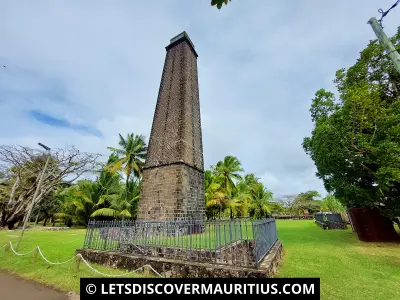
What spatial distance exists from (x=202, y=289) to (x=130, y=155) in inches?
830

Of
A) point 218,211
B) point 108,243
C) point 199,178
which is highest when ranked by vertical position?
point 199,178

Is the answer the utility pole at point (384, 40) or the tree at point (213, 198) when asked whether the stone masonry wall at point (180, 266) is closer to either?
the utility pole at point (384, 40)

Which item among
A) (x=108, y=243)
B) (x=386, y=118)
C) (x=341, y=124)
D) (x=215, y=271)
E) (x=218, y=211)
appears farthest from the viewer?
(x=218, y=211)

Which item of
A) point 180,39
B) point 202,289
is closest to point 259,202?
point 180,39

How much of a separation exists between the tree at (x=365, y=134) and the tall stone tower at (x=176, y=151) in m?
6.85

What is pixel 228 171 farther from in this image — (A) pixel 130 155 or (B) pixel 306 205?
(B) pixel 306 205

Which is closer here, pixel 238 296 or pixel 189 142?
pixel 238 296

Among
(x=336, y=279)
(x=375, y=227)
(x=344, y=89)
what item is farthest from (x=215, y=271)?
(x=344, y=89)

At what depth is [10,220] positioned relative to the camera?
22.0 meters

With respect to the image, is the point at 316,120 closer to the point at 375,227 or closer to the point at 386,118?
the point at 386,118

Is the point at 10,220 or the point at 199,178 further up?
the point at 199,178

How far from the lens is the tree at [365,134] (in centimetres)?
830

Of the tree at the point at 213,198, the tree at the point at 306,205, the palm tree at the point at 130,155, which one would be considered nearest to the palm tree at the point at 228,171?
the tree at the point at 213,198

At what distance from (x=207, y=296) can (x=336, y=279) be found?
3.43m
